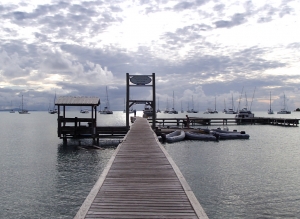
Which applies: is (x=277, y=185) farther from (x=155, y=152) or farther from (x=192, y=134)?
(x=192, y=134)

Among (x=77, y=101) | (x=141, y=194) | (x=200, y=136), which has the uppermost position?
(x=77, y=101)

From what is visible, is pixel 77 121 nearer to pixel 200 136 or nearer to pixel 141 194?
pixel 200 136

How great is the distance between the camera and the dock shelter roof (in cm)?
2872

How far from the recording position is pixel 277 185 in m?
14.8

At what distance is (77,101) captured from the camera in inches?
1147

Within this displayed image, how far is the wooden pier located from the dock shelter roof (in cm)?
1731

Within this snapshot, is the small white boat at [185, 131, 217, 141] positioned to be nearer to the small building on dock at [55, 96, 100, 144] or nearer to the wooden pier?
the small building on dock at [55, 96, 100, 144]

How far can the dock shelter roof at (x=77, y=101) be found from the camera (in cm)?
2872

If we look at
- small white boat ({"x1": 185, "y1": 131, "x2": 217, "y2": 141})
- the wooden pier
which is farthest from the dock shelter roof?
the wooden pier

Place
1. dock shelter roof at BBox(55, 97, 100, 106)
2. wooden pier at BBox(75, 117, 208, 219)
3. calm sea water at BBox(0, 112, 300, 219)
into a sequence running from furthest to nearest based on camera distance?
dock shelter roof at BBox(55, 97, 100, 106), calm sea water at BBox(0, 112, 300, 219), wooden pier at BBox(75, 117, 208, 219)

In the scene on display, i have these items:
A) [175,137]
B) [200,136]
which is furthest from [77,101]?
[200,136]

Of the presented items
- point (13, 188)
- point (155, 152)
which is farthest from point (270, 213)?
point (13, 188)

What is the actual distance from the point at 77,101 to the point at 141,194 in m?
22.6

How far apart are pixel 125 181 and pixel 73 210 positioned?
3.39 m
